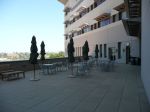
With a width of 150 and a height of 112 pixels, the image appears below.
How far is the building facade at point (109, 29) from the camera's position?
2956 centimetres

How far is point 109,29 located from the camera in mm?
36188

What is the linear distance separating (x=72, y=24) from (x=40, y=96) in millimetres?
53203

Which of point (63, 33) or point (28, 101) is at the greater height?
point (63, 33)

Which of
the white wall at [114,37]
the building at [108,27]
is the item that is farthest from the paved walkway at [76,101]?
the white wall at [114,37]

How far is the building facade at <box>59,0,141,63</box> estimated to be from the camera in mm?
29556

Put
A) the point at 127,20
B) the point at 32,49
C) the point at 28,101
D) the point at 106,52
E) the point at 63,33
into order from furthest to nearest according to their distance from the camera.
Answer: the point at 63,33, the point at 106,52, the point at 127,20, the point at 32,49, the point at 28,101

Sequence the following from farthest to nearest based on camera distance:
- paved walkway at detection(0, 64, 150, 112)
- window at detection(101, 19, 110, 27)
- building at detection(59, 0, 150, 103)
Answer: window at detection(101, 19, 110, 27) < building at detection(59, 0, 150, 103) < paved walkway at detection(0, 64, 150, 112)

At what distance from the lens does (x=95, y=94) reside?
9664 mm

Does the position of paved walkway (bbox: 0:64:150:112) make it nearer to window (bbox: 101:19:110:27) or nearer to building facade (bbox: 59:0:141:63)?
building facade (bbox: 59:0:141:63)

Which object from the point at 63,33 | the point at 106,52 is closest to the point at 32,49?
the point at 106,52

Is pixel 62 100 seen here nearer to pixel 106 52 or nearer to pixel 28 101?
pixel 28 101

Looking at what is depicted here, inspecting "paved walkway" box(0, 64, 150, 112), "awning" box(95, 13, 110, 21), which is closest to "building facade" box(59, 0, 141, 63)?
"awning" box(95, 13, 110, 21)

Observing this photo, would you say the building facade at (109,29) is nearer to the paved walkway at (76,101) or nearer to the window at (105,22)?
the window at (105,22)

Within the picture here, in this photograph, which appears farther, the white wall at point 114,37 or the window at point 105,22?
the window at point 105,22
